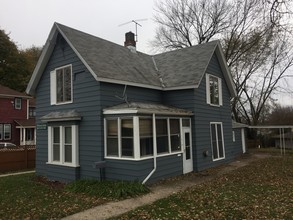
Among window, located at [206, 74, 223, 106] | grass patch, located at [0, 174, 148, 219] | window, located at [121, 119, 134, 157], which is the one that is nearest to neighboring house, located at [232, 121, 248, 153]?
window, located at [206, 74, 223, 106]

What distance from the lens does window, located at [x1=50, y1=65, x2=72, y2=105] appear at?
13.5 metres

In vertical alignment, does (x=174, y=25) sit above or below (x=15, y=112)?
above

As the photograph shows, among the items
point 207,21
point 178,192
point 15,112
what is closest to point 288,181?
point 178,192

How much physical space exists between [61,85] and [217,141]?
9.62 metres

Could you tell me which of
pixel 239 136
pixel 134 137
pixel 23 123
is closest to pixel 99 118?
pixel 134 137

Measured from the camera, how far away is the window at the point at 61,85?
44.3 feet

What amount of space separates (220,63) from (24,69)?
3798 cm

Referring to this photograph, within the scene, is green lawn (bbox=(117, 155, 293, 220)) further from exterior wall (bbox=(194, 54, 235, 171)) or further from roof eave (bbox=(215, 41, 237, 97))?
roof eave (bbox=(215, 41, 237, 97))

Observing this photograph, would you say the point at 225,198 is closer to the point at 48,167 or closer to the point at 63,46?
the point at 48,167

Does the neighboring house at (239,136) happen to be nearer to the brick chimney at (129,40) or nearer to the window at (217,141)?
the window at (217,141)

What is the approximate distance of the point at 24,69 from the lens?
46.3 metres

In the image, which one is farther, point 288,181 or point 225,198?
point 288,181

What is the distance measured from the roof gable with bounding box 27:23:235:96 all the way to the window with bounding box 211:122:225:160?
367cm

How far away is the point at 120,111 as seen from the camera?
36.7ft
